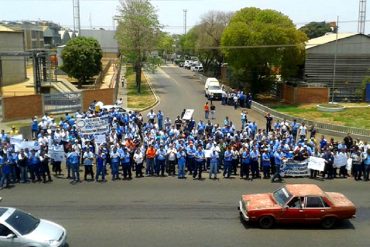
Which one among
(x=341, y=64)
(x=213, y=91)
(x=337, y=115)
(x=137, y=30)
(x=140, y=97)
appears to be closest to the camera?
(x=337, y=115)

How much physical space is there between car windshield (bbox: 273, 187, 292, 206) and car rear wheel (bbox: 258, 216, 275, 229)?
589 mm

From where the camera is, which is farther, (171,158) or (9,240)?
(171,158)

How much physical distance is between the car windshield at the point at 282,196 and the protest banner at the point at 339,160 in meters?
5.86

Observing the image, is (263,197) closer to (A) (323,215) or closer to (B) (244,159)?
(A) (323,215)

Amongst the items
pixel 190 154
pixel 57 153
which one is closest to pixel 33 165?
pixel 57 153

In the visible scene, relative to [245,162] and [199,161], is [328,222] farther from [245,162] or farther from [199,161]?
[199,161]

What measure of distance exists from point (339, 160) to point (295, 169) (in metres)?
1.90

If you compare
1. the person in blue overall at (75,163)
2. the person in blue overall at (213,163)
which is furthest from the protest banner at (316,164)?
the person in blue overall at (75,163)

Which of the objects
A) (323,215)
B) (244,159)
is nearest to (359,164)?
(244,159)

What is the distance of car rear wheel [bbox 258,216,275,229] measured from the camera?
1341cm

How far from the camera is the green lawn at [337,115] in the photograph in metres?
33.7

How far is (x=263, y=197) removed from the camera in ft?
47.1

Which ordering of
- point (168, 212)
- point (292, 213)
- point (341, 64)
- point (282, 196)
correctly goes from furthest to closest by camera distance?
point (341, 64)
point (168, 212)
point (282, 196)
point (292, 213)

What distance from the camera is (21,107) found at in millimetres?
32062
